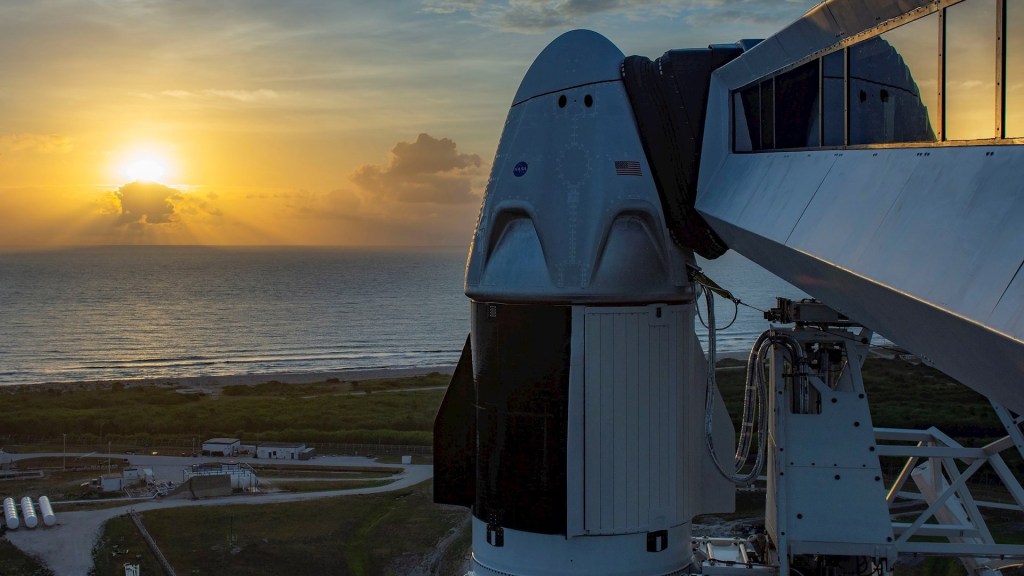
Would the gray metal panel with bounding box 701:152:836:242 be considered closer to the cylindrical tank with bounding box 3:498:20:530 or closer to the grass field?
the grass field

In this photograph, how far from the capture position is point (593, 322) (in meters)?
12.6

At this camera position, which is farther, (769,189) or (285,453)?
(285,453)

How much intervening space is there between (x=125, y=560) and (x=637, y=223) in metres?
28.4

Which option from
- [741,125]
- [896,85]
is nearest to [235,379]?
[741,125]

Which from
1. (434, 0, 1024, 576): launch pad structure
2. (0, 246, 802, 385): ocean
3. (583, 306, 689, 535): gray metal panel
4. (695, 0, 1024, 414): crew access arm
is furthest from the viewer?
(0, 246, 802, 385): ocean

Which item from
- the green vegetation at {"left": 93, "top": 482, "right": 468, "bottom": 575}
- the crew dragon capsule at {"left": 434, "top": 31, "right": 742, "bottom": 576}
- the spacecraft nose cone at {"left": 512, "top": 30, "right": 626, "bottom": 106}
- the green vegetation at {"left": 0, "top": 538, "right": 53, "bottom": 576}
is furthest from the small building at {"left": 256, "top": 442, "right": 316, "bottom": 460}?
the spacecraft nose cone at {"left": 512, "top": 30, "right": 626, "bottom": 106}

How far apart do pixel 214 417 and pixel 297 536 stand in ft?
99.0

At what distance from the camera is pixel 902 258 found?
623 cm

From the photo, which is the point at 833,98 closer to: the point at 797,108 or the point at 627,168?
the point at 797,108

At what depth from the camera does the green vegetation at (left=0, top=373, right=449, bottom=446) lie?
5875 centimetres

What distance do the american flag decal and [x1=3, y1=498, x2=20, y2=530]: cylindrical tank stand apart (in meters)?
34.9

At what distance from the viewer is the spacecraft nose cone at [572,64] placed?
13.3 m

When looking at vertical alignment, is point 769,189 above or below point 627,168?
below

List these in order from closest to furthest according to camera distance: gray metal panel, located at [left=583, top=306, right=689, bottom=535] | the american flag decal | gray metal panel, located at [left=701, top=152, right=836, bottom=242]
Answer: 1. gray metal panel, located at [left=701, top=152, right=836, bottom=242]
2. gray metal panel, located at [left=583, top=306, right=689, bottom=535]
3. the american flag decal
